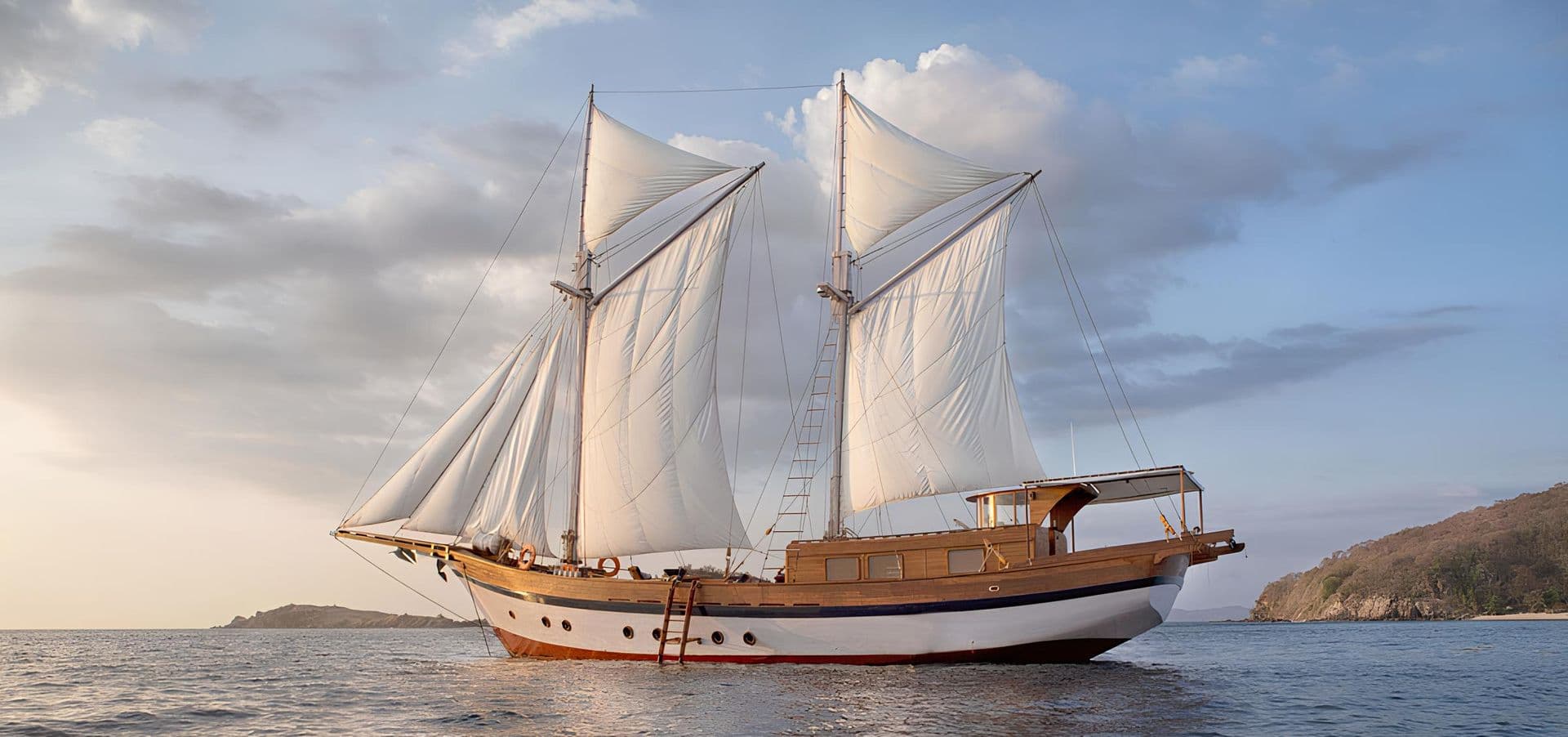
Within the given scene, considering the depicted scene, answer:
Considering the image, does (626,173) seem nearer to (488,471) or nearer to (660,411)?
(660,411)

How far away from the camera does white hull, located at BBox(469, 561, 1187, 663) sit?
108ft

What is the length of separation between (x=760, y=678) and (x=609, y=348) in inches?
630

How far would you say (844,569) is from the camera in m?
34.2

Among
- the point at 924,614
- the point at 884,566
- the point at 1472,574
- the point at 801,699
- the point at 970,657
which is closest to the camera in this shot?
the point at 801,699

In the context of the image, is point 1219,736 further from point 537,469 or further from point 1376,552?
point 1376,552

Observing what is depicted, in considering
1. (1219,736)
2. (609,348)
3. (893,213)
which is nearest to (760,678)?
(1219,736)

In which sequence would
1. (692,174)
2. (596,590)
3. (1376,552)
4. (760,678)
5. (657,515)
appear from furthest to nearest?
(1376,552)
(692,174)
(657,515)
(596,590)
(760,678)

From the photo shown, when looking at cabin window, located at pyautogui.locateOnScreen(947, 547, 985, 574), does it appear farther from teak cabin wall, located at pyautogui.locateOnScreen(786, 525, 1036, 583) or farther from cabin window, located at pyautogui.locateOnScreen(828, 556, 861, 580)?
cabin window, located at pyautogui.locateOnScreen(828, 556, 861, 580)

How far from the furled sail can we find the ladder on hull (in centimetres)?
715

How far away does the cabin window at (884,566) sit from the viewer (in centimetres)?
3356

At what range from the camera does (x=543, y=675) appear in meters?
31.9

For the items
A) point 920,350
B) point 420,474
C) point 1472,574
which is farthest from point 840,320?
point 1472,574

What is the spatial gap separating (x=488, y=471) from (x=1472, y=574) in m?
143

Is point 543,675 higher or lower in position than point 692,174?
lower
